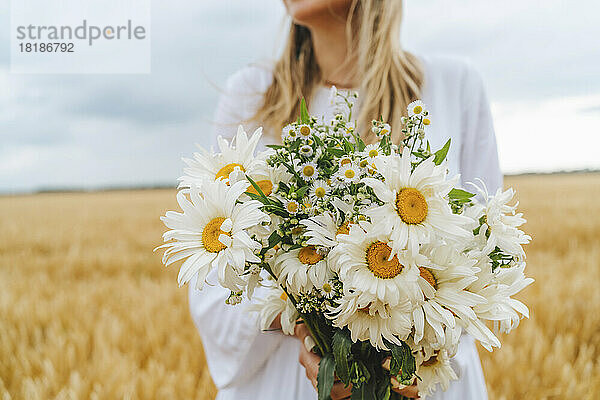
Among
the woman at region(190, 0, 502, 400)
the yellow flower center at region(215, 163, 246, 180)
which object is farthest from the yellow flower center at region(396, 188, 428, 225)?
the woman at region(190, 0, 502, 400)

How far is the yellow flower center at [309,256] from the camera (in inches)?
22.6

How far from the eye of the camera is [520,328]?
2162mm

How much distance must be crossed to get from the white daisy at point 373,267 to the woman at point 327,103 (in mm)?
445

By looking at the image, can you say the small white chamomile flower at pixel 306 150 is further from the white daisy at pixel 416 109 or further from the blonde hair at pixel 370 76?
the blonde hair at pixel 370 76

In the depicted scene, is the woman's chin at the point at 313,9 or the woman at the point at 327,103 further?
the woman's chin at the point at 313,9

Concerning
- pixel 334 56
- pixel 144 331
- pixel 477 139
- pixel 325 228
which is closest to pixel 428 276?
pixel 325 228

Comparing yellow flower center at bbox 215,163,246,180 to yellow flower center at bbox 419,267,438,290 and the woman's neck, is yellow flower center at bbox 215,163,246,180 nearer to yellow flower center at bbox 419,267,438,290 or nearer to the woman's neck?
yellow flower center at bbox 419,267,438,290

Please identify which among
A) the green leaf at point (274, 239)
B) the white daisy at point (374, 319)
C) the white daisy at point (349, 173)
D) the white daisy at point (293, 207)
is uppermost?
the white daisy at point (349, 173)

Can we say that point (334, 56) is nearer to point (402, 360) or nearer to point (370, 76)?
point (370, 76)

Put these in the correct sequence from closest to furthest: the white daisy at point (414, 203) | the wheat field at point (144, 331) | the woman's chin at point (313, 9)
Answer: the white daisy at point (414, 203) → the woman's chin at point (313, 9) → the wheat field at point (144, 331)

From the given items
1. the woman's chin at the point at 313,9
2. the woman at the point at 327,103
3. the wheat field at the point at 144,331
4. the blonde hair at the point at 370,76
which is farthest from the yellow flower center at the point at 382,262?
the wheat field at the point at 144,331

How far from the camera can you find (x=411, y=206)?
51 cm

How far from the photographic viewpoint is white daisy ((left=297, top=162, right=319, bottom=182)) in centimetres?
59

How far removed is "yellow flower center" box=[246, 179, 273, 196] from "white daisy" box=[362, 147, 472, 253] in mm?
141
